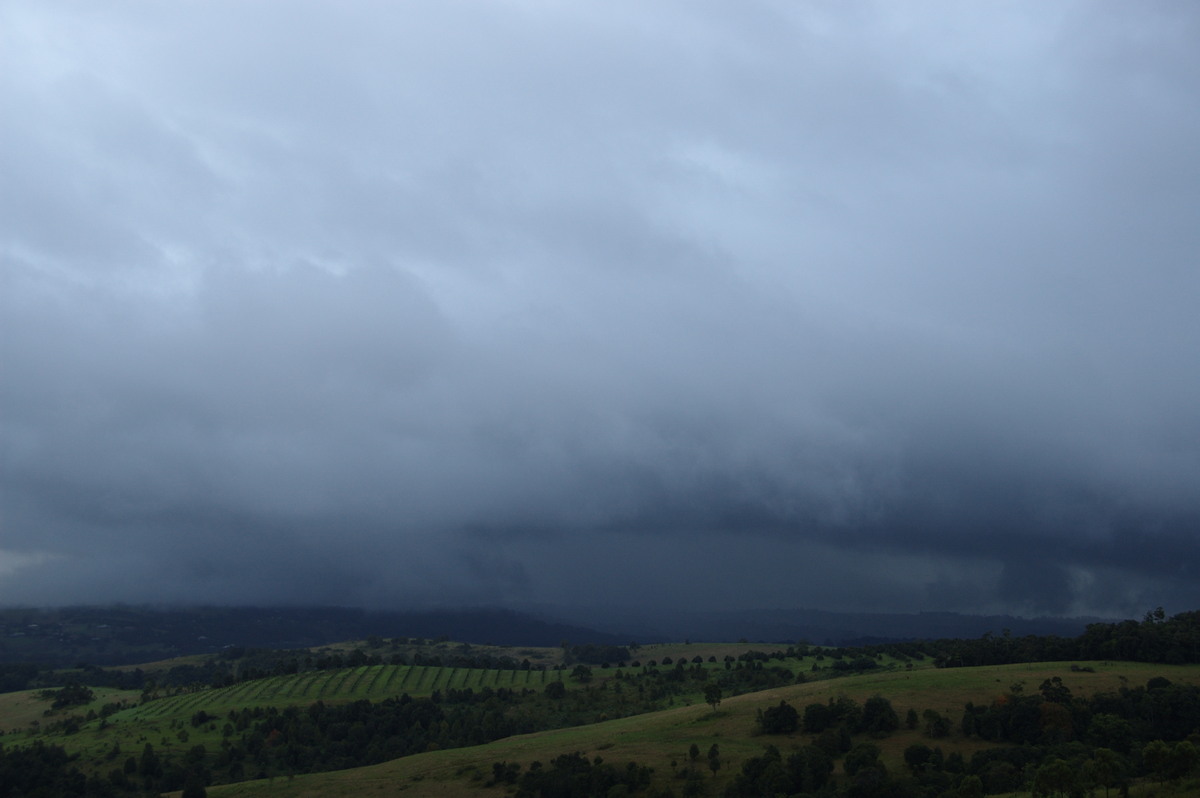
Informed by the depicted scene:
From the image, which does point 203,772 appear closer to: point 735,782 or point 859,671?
point 735,782

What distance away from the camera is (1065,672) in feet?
422

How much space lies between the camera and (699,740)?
115125 millimetres

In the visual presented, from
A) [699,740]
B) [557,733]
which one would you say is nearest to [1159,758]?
[699,740]

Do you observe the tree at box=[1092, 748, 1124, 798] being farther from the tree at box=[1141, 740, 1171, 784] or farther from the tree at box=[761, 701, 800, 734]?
the tree at box=[761, 701, 800, 734]

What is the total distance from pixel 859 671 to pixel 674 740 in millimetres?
86469

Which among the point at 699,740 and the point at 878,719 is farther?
the point at 699,740

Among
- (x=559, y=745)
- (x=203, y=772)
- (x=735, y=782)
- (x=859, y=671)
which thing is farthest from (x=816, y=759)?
(x=203, y=772)

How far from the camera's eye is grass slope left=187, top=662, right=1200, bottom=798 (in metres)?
107

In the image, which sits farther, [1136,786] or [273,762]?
[273,762]

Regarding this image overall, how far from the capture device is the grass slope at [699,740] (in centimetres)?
10675

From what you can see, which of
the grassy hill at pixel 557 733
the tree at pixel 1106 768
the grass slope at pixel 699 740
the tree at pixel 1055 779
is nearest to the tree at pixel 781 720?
the grassy hill at pixel 557 733

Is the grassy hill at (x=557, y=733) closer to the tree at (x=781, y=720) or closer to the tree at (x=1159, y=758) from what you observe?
the tree at (x=781, y=720)

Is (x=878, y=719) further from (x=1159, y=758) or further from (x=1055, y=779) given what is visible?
(x=1159, y=758)

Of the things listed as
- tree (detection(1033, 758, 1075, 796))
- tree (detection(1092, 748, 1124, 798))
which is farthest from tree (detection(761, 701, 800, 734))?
tree (detection(1092, 748, 1124, 798))
